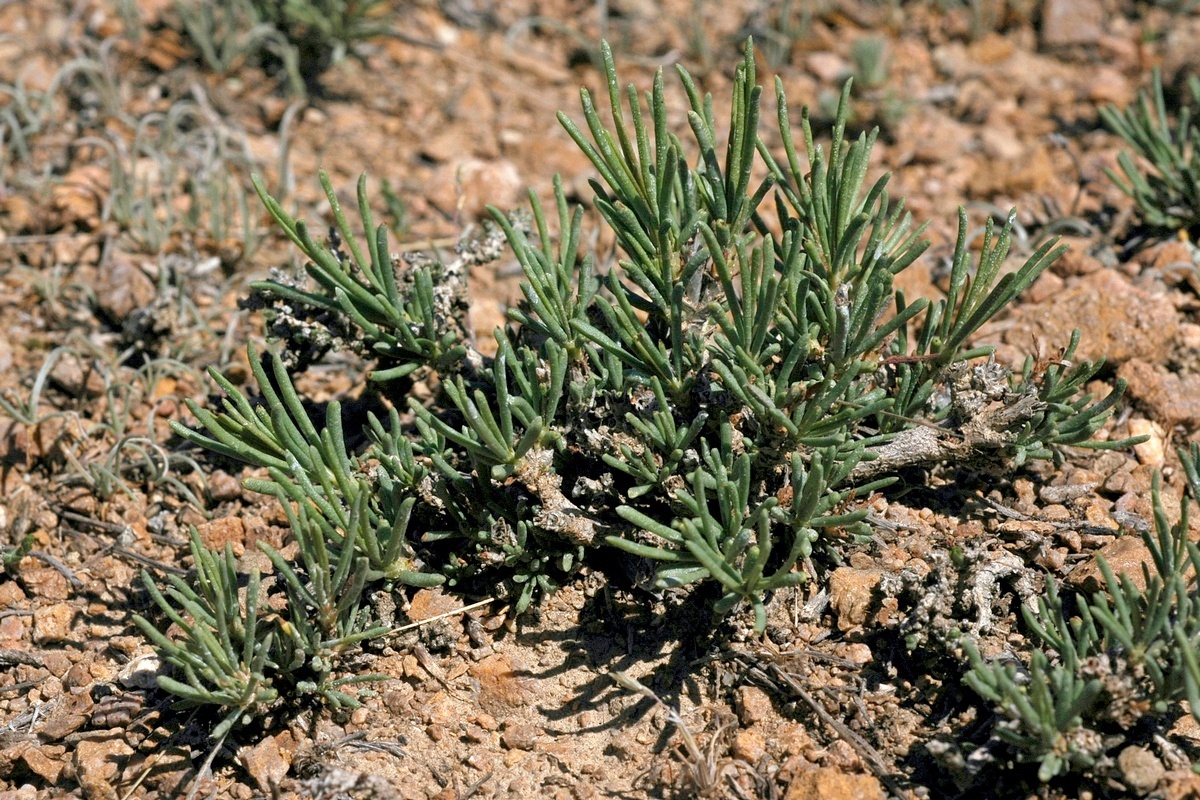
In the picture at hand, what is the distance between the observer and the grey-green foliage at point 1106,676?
2037 millimetres

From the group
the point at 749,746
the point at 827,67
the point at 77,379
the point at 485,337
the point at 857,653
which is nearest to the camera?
the point at 749,746

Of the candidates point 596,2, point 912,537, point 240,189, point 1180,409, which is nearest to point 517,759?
point 912,537

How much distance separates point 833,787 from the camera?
218 cm

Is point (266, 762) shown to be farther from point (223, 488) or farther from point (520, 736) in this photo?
point (223, 488)

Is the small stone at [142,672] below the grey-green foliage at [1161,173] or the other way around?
below

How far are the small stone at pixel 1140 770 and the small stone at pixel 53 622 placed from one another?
2353 millimetres

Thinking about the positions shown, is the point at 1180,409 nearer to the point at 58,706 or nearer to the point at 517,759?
the point at 517,759

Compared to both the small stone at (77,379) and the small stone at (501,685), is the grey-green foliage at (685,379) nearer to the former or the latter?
the small stone at (501,685)

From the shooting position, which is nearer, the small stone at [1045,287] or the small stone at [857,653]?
the small stone at [857,653]

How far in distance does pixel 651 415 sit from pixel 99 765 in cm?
140

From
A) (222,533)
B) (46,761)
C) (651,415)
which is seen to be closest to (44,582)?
(222,533)

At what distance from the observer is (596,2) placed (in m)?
4.85

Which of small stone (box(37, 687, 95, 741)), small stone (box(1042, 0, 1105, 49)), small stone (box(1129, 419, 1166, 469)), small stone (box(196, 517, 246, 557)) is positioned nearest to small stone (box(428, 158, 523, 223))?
small stone (box(196, 517, 246, 557))

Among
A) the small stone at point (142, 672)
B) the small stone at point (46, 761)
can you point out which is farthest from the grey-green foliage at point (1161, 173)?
the small stone at point (46, 761)
